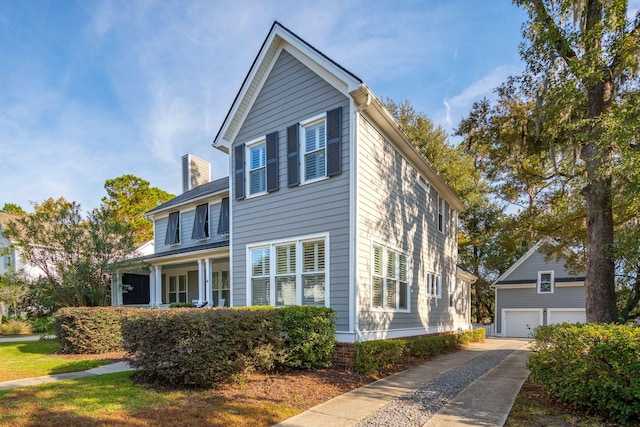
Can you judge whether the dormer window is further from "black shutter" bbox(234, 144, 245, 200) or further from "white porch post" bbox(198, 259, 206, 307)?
"black shutter" bbox(234, 144, 245, 200)

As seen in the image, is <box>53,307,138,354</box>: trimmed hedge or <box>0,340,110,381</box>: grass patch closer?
<box>0,340,110,381</box>: grass patch

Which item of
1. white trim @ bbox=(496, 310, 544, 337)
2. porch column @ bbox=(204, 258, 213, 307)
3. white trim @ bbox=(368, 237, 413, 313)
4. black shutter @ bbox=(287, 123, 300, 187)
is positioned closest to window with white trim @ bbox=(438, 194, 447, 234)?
white trim @ bbox=(368, 237, 413, 313)

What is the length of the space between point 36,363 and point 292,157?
7.97 metres

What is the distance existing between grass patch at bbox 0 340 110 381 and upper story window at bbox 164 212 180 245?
7.14 m

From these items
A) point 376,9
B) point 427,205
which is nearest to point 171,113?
point 376,9

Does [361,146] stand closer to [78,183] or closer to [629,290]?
[629,290]

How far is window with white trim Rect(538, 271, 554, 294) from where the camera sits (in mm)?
23594

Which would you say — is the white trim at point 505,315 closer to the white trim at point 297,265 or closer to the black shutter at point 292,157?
the white trim at point 297,265

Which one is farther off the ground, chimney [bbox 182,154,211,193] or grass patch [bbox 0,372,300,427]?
chimney [bbox 182,154,211,193]

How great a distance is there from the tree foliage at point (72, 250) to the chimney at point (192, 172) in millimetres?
5958

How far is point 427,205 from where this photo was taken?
1417 centimetres

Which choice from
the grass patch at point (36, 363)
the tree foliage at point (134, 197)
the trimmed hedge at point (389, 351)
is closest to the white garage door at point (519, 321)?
the trimmed hedge at point (389, 351)

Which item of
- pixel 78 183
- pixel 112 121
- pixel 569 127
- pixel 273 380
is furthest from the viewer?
Answer: pixel 78 183

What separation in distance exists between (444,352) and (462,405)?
743 cm
